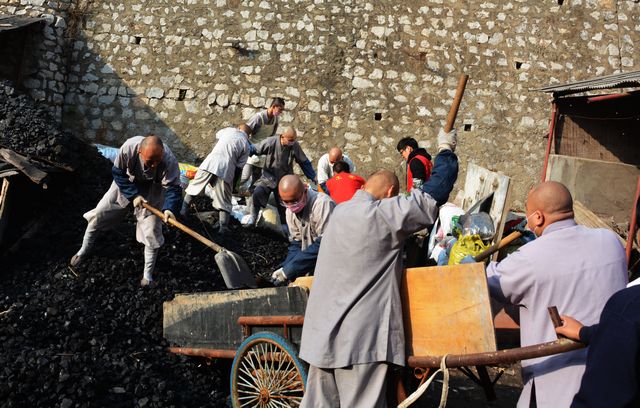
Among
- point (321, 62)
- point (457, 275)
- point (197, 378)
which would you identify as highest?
point (321, 62)

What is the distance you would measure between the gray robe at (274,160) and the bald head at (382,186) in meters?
5.56

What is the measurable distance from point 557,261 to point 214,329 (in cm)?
260

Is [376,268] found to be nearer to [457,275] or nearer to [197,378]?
[457,275]

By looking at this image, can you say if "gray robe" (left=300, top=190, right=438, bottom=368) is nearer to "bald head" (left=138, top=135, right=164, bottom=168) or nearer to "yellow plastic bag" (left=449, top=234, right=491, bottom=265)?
"yellow plastic bag" (left=449, top=234, right=491, bottom=265)

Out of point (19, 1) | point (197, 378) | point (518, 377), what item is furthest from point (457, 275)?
point (19, 1)

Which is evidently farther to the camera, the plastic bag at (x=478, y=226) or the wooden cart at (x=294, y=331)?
the plastic bag at (x=478, y=226)

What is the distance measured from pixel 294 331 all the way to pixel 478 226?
2.47 metres

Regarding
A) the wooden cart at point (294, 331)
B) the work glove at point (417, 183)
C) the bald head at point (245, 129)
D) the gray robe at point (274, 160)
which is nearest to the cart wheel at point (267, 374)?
the wooden cart at point (294, 331)

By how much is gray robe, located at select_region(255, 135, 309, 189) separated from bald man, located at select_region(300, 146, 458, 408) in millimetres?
5765

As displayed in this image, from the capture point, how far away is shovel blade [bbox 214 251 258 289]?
594cm

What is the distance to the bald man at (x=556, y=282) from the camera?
10.7 feet

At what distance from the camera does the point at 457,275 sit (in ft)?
11.5

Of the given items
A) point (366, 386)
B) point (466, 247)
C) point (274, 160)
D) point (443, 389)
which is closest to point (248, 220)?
point (274, 160)

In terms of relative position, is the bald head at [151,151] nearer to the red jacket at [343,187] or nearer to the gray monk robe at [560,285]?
the red jacket at [343,187]
